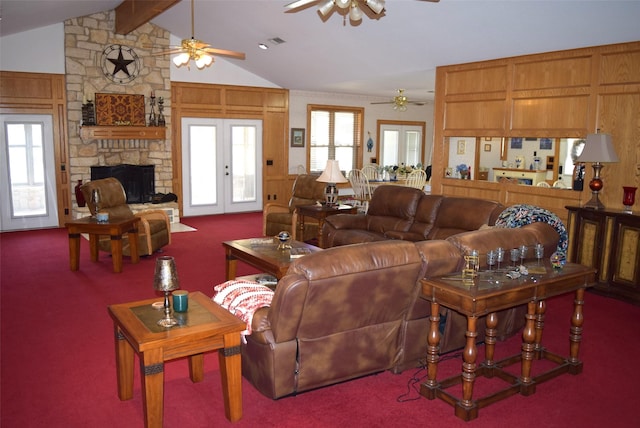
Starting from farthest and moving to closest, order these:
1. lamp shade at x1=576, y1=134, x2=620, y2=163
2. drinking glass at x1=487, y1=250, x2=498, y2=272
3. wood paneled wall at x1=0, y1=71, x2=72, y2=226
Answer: wood paneled wall at x1=0, y1=71, x2=72, y2=226 < lamp shade at x1=576, y1=134, x2=620, y2=163 < drinking glass at x1=487, y1=250, x2=498, y2=272

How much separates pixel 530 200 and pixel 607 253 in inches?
54.8

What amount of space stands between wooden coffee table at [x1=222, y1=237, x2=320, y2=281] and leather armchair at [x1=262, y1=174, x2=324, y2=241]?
1.99 m

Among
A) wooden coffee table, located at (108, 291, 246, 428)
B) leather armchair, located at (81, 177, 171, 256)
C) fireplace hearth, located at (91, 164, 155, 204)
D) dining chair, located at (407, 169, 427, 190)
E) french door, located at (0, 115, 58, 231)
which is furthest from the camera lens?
dining chair, located at (407, 169, 427, 190)

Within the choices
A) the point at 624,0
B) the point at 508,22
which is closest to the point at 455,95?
the point at 508,22

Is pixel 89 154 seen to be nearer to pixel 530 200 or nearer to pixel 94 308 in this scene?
pixel 94 308

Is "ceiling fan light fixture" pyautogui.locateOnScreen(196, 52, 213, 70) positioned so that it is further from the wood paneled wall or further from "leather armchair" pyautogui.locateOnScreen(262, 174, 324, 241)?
the wood paneled wall

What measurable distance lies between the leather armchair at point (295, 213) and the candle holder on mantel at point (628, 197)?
3825 millimetres

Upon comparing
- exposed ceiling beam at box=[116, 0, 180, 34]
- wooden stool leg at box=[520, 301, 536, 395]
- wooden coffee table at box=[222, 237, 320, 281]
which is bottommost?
wooden stool leg at box=[520, 301, 536, 395]

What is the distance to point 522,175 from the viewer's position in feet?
22.1

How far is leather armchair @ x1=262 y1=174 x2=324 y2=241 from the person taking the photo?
24.4 ft

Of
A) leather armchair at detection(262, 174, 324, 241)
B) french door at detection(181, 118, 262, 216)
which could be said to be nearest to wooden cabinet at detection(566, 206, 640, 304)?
leather armchair at detection(262, 174, 324, 241)

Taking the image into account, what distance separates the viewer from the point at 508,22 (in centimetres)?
568

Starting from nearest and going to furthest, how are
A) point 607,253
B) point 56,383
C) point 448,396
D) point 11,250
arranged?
point 448,396, point 56,383, point 607,253, point 11,250

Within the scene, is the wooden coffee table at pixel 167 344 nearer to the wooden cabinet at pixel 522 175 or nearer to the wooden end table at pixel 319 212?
the wooden end table at pixel 319 212
